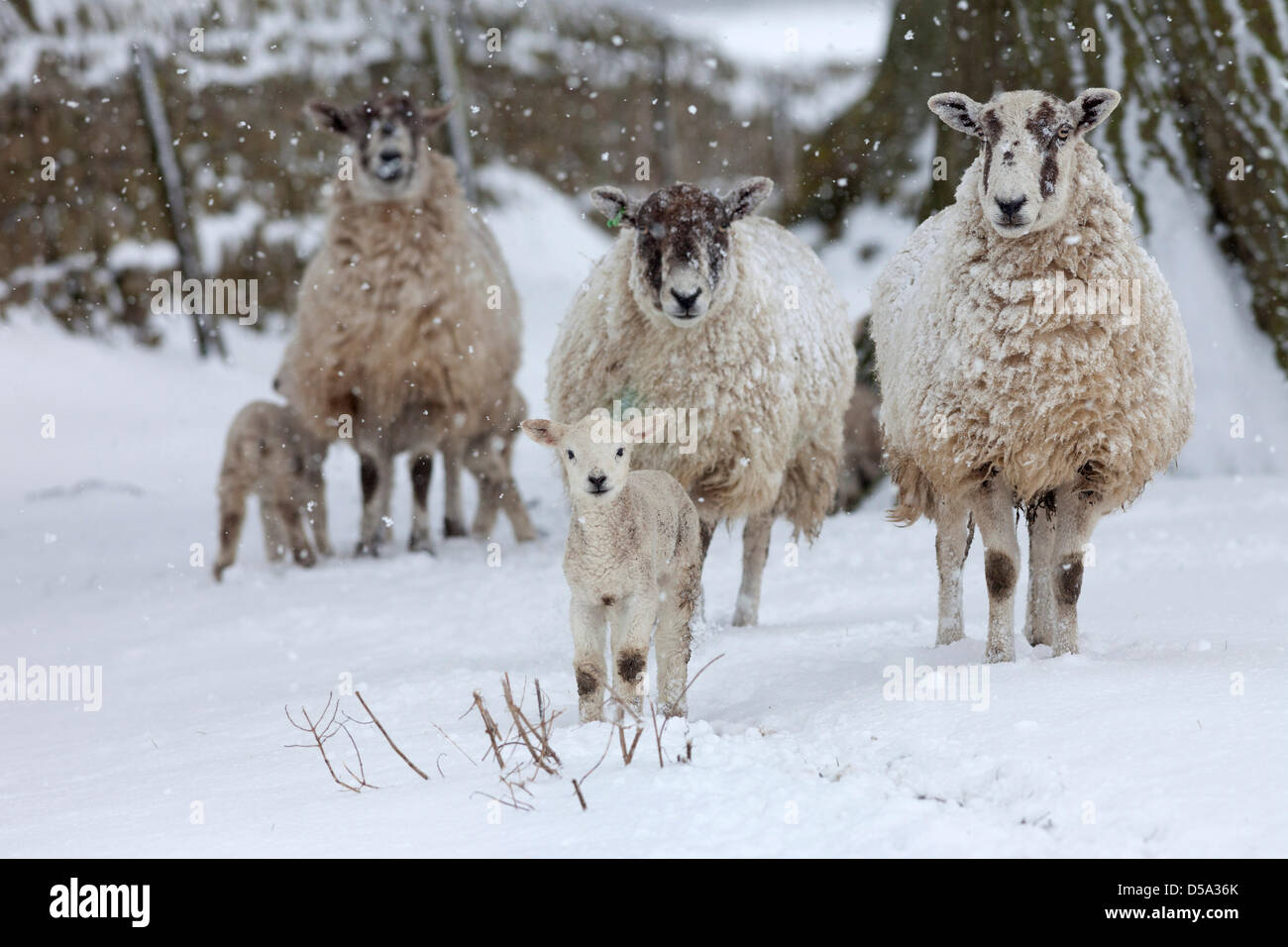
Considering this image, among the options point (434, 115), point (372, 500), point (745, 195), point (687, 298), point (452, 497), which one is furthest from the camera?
point (452, 497)

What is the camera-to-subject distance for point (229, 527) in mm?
8680

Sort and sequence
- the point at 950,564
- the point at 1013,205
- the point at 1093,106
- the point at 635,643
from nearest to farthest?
the point at 635,643 → the point at 1013,205 → the point at 1093,106 → the point at 950,564

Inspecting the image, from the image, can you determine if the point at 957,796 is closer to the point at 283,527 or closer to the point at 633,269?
the point at 633,269

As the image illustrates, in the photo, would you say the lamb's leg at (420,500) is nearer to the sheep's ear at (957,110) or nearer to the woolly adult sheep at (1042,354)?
the woolly adult sheep at (1042,354)

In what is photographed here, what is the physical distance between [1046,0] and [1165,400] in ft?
15.6

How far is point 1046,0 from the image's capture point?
8.50 m

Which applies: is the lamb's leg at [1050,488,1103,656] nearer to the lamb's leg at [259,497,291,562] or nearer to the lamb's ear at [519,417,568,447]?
the lamb's ear at [519,417,568,447]

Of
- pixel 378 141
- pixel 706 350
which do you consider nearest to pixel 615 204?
pixel 706 350

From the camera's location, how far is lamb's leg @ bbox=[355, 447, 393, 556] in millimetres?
9148

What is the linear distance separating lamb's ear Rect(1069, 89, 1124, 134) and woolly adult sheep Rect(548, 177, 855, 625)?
4.62ft

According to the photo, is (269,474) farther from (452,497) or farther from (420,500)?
(452,497)

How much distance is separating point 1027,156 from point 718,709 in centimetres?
214

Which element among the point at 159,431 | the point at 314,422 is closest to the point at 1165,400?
the point at 314,422

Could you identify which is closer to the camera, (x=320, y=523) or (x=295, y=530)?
(x=295, y=530)
